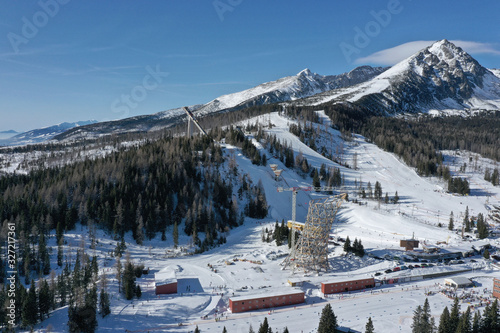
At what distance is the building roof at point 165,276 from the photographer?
159 ft

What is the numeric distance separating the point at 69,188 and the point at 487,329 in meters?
86.8

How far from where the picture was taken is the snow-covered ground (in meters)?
41.1

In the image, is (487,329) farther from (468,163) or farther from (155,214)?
(468,163)

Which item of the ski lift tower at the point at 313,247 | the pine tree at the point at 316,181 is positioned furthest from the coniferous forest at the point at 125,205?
the ski lift tower at the point at 313,247

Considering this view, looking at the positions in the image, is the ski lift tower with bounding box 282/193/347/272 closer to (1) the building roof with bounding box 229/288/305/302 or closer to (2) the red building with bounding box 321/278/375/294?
(2) the red building with bounding box 321/278/375/294

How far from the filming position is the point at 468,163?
6516 inches

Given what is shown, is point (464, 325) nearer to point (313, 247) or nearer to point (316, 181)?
point (313, 247)

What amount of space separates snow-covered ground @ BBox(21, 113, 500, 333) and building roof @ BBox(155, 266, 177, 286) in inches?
61.7

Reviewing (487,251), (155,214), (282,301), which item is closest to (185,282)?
(282,301)

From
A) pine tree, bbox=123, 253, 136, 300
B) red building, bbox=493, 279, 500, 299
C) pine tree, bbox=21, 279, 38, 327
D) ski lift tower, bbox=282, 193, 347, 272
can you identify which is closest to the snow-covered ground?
pine tree, bbox=123, 253, 136, 300

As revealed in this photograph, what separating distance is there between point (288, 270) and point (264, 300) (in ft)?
53.3

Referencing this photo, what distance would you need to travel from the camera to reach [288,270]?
197ft

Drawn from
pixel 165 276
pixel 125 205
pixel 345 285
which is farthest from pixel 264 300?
pixel 125 205

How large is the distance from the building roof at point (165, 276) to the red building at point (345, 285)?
73.7 ft
